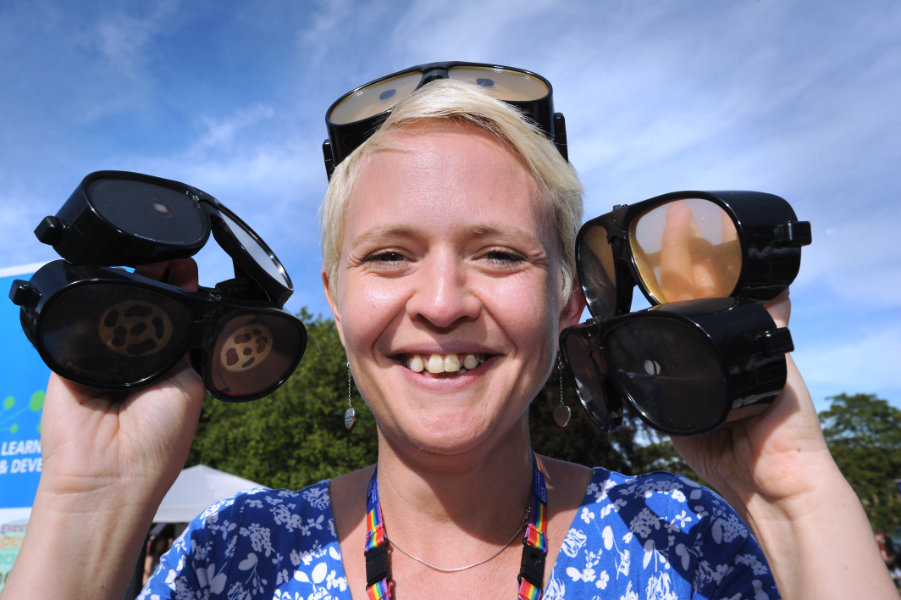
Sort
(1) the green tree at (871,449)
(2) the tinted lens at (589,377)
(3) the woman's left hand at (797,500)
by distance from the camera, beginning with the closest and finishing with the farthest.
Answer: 1. (3) the woman's left hand at (797,500)
2. (2) the tinted lens at (589,377)
3. (1) the green tree at (871,449)

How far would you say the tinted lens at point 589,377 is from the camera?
5.77 ft

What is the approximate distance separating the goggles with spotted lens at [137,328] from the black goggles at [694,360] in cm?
94

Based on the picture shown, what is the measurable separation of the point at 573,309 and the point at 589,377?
0.45m

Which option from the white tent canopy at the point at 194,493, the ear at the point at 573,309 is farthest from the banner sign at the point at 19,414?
the white tent canopy at the point at 194,493

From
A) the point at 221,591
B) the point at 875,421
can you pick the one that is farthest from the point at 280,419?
the point at 875,421

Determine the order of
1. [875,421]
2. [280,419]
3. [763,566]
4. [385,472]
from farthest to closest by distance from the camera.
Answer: [875,421], [280,419], [385,472], [763,566]

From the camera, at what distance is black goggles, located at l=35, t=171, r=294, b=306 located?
5.32 feet

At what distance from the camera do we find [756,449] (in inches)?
59.6

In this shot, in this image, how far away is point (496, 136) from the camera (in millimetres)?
2023

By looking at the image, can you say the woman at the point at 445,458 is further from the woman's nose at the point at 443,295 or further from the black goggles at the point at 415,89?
the black goggles at the point at 415,89

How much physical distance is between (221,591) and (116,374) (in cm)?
78

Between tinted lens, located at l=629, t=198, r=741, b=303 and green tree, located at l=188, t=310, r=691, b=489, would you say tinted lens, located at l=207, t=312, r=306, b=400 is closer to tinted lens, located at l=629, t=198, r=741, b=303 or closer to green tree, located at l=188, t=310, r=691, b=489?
tinted lens, located at l=629, t=198, r=741, b=303

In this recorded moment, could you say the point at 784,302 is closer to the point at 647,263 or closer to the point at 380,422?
the point at 647,263

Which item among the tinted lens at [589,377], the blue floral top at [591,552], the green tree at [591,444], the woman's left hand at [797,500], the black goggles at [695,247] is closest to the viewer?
the woman's left hand at [797,500]
